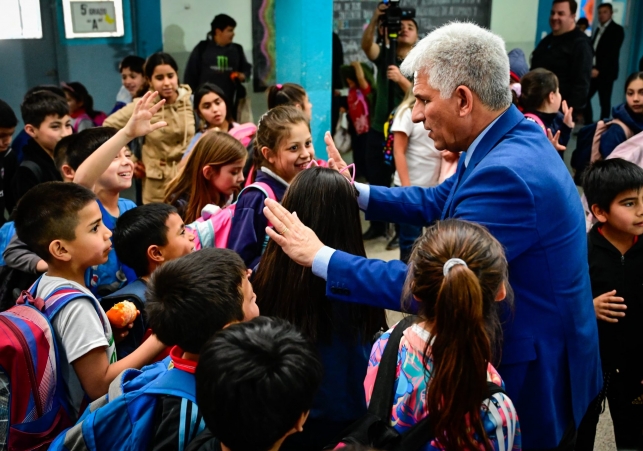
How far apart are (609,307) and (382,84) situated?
3026 mm

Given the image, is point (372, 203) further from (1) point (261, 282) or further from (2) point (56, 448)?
(2) point (56, 448)

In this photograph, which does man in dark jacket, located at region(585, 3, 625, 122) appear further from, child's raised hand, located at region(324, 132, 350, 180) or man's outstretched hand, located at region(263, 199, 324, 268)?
man's outstretched hand, located at region(263, 199, 324, 268)

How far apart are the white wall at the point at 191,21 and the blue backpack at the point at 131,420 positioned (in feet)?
17.1

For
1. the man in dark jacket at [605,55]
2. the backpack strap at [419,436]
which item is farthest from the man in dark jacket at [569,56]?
the backpack strap at [419,436]

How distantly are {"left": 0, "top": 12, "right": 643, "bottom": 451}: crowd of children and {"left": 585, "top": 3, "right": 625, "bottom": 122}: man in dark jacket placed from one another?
6.53 m

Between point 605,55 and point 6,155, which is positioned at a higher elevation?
point 605,55

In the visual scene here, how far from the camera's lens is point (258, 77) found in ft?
21.1

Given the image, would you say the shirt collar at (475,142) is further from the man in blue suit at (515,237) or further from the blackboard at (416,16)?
the blackboard at (416,16)

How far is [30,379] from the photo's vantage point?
65.4 inches

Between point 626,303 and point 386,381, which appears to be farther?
point 626,303

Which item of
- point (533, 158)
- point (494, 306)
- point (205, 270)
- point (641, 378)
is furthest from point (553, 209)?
point (641, 378)

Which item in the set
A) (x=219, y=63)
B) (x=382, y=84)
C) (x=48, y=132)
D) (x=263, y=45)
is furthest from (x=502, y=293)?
(x=263, y=45)

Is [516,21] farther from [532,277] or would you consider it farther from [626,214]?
[532,277]

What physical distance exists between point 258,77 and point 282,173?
155 inches
